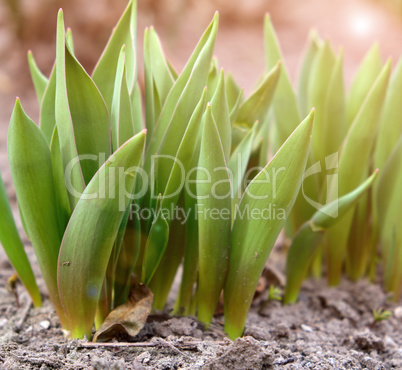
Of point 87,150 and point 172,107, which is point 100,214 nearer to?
point 87,150

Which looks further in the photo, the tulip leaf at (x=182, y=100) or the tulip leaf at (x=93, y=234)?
the tulip leaf at (x=182, y=100)

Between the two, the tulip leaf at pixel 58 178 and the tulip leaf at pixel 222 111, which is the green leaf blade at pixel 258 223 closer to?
the tulip leaf at pixel 222 111

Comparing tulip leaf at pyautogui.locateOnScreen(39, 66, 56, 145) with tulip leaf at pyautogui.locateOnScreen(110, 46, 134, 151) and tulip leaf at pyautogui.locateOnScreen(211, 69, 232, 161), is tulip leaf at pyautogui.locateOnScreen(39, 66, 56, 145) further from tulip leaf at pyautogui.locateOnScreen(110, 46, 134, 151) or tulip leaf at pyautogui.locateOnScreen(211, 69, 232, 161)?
tulip leaf at pyautogui.locateOnScreen(211, 69, 232, 161)

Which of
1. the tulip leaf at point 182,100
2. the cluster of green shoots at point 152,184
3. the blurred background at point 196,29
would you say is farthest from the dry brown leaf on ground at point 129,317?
the blurred background at point 196,29

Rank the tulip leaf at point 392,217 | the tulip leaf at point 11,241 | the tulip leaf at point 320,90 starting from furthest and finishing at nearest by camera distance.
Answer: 1. the tulip leaf at point 320,90
2. the tulip leaf at point 392,217
3. the tulip leaf at point 11,241

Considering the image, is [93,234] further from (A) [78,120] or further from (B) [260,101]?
(B) [260,101]
